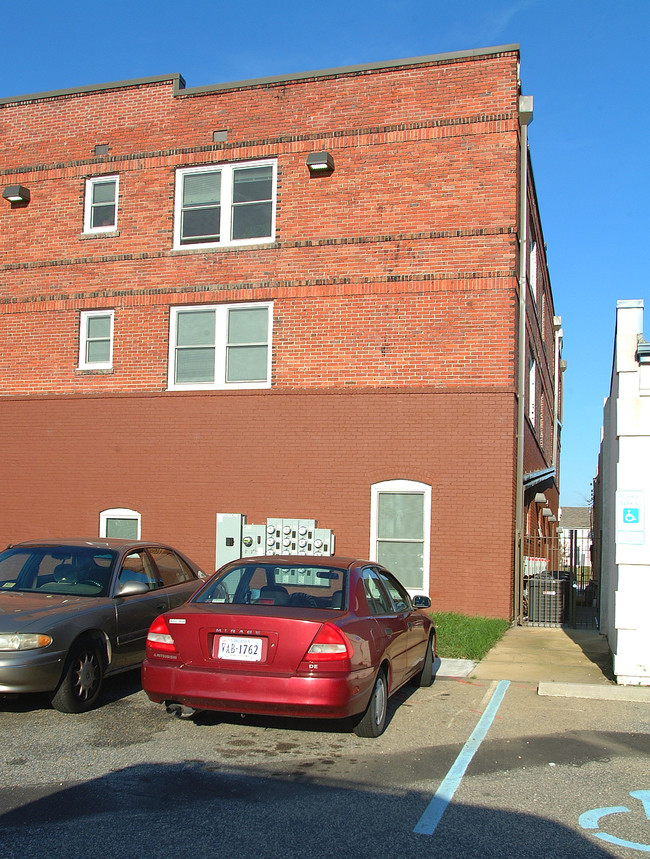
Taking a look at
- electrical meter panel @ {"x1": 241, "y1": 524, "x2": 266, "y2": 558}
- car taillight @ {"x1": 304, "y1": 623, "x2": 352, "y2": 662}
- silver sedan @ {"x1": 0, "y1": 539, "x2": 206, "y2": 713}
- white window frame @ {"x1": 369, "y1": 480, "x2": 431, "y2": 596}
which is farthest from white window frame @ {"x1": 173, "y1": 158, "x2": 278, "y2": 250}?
car taillight @ {"x1": 304, "y1": 623, "x2": 352, "y2": 662}

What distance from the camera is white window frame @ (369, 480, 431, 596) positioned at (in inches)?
551

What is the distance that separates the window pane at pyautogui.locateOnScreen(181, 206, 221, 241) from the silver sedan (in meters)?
7.99

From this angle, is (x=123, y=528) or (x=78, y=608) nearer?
(x=78, y=608)

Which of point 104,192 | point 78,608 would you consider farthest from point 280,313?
point 78,608

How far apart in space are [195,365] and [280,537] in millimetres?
3650

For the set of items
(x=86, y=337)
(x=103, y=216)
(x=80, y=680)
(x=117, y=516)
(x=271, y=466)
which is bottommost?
(x=80, y=680)

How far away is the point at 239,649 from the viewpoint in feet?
20.5

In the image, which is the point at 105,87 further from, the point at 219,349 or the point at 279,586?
the point at 279,586

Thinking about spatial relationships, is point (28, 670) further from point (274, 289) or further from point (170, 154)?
point (170, 154)

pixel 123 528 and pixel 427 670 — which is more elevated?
pixel 123 528

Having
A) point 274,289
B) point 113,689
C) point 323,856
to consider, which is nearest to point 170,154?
point 274,289

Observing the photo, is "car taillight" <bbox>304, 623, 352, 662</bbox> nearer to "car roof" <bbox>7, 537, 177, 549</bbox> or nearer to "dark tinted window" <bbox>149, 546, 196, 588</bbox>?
"car roof" <bbox>7, 537, 177, 549</bbox>

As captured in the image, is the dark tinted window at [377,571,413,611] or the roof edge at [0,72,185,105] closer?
the dark tinted window at [377,571,413,611]

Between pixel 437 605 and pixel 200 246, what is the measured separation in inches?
302
